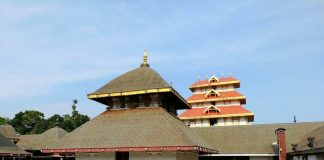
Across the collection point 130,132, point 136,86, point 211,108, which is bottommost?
point 130,132

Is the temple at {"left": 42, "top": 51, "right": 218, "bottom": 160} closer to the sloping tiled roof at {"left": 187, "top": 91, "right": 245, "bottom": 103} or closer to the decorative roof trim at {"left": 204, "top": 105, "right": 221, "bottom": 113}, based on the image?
the decorative roof trim at {"left": 204, "top": 105, "right": 221, "bottom": 113}

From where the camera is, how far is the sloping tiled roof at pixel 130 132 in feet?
61.9

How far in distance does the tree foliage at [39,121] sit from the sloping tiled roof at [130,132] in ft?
227

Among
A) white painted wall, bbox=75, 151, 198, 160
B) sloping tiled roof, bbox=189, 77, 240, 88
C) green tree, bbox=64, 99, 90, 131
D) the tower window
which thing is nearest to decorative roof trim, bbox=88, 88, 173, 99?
white painted wall, bbox=75, 151, 198, 160

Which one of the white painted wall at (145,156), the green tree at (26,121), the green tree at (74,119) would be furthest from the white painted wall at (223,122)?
the green tree at (26,121)

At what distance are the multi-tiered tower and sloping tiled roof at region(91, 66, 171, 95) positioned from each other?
25.8m

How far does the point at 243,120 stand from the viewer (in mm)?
47094

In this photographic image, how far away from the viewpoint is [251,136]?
107 ft

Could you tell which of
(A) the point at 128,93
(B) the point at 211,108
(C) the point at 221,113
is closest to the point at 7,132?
(B) the point at 211,108

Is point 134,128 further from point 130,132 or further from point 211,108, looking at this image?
point 211,108

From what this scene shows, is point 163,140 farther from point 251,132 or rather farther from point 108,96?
point 251,132

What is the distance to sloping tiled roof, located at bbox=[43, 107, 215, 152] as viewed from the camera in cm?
1886

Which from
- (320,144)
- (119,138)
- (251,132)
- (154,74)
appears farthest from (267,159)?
(119,138)

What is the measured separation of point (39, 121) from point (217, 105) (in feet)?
213
